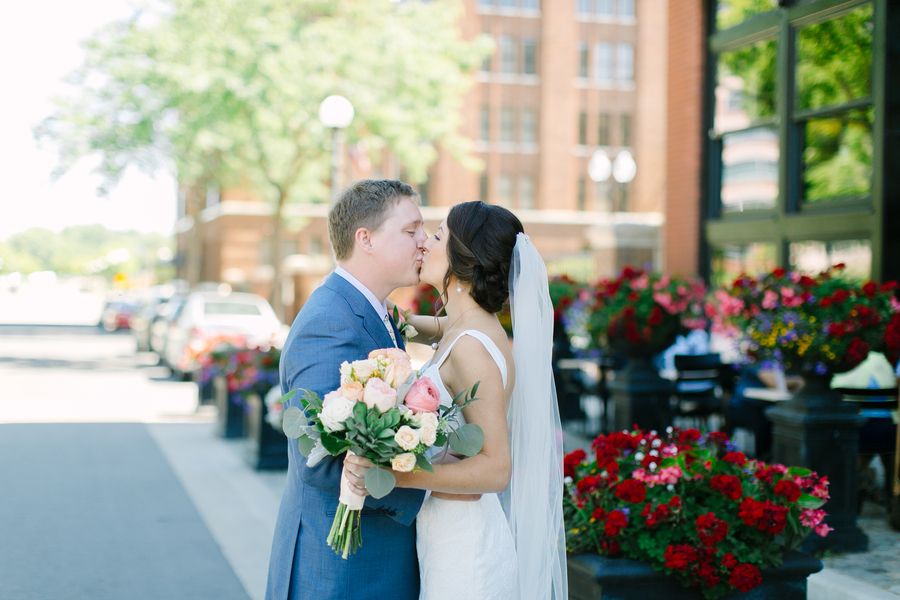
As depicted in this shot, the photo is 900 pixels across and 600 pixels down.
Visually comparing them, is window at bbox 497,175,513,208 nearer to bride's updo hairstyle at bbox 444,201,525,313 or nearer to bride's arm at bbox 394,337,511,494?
bride's updo hairstyle at bbox 444,201,525,313

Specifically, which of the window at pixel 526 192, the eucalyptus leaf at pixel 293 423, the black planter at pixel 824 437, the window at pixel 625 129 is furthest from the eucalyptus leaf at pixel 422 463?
the window at pixel 625 129

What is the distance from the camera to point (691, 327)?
10.8 metres

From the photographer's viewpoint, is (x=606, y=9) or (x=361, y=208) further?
(x=606, y=9)

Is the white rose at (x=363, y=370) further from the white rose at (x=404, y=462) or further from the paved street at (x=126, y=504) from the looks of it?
the paved street at (x=126, y=504)

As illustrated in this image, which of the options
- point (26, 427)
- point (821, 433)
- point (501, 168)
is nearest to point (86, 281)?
point (501, 168)

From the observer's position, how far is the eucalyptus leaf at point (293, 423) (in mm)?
3182

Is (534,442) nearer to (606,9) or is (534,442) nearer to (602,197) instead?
(602,197)

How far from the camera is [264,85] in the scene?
2769 centimetres

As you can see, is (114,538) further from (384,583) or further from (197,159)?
(197,159)

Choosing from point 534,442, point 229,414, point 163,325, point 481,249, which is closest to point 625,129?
point 163,325

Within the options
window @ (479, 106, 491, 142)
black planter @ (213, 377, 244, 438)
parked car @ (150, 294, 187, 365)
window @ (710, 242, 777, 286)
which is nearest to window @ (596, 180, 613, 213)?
window @ (479, 106, 491, 142)

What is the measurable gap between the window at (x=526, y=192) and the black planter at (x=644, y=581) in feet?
172

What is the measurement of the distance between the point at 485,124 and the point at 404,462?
54.4 meters

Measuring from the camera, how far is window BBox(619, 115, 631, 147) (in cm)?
5788
